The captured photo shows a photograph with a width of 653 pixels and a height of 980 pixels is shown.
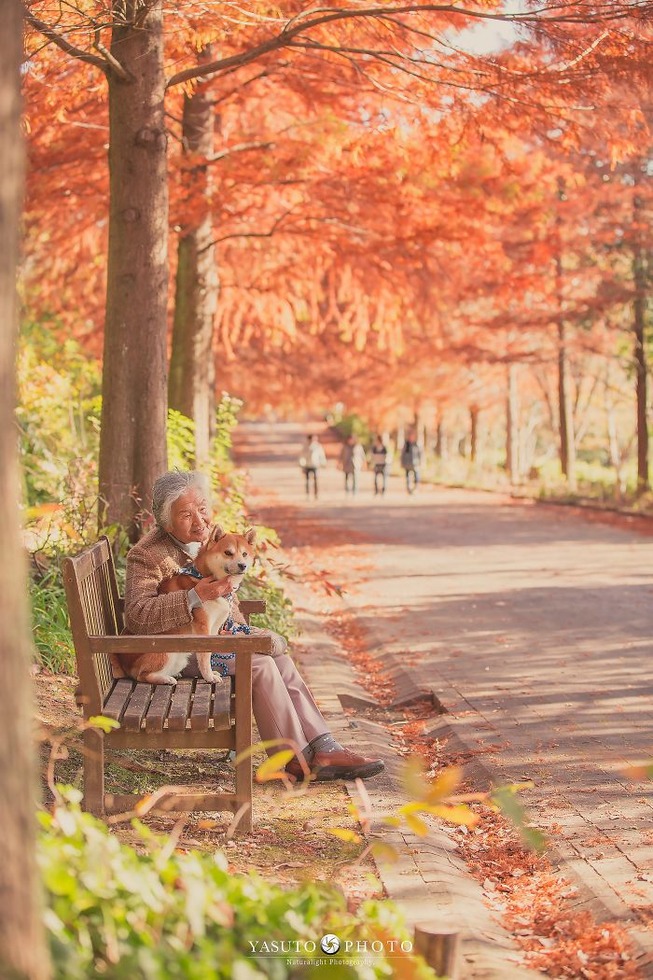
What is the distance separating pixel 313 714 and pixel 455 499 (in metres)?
27.5

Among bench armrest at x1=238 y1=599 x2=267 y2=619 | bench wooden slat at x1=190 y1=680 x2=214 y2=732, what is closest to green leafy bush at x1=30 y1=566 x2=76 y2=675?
bench armrest at x1=238 y1=599 x2=267 y2=619

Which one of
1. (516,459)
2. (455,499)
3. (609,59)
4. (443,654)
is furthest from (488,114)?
(516,459)

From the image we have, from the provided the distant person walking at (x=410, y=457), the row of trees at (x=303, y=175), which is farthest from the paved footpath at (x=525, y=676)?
the distant person walking at (x=410, y=457)

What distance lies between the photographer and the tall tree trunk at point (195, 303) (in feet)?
48.1

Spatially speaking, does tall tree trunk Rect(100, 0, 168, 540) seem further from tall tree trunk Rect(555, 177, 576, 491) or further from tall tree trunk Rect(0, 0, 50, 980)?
tall tree trunk Rect(555, 177, 576, 491)

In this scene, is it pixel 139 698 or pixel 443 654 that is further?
pixel 443 654

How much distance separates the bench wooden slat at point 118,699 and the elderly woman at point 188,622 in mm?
275

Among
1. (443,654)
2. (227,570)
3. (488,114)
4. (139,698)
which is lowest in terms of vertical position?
(443,654)

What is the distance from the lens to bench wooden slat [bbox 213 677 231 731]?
5328 millimetres

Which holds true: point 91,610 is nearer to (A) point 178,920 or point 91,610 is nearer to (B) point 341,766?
(B) point 341,766

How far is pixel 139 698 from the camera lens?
18.4ft

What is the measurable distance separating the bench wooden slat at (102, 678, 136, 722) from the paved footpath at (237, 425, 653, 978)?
52.3 inches

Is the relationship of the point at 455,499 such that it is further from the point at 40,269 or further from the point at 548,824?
the point at 548,824

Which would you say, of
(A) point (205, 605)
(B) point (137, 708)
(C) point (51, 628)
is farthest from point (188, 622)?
(C) point (51, 628)
